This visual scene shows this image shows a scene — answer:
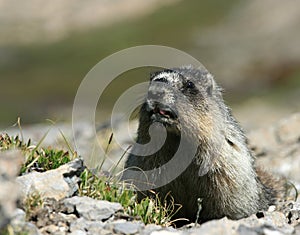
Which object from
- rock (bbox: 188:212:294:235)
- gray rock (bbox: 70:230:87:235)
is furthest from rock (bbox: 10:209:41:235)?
rock (bbox: 188:212:294:235)

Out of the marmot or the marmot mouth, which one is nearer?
the marmot mouth

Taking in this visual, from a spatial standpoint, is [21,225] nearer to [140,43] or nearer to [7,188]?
[7,188]

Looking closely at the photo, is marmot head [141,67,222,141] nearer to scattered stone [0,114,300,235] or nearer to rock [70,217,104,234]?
scattered stone [0,114,300,235]

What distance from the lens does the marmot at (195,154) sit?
26.4ft

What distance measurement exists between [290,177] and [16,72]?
136 ft

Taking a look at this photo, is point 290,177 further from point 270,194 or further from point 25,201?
point 25,201

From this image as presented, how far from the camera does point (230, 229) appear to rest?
6.07 metres

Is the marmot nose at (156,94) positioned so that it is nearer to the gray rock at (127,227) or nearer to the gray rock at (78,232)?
the gray rock at (127,227)

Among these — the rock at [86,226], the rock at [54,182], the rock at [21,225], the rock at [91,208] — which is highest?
the rock at [54,182]

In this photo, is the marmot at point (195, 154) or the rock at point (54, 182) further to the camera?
the marmot at point (195, 154)

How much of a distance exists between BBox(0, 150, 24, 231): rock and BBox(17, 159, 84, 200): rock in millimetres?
968

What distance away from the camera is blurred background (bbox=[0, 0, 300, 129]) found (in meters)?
42.6

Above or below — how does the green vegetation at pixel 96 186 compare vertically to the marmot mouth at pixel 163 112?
below

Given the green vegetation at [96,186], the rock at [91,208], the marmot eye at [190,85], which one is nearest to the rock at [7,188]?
the rock at [91,208]
